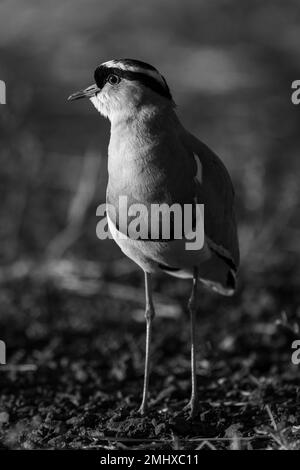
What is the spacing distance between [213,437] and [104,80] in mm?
1968

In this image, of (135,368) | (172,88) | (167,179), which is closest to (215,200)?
(167,179)

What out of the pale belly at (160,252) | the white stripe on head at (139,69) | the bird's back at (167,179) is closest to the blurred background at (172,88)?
the bird's back at (167,179)

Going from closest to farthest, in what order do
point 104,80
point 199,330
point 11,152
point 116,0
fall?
point 104,80 < point 199,330 < point 11,152 < point 116,0

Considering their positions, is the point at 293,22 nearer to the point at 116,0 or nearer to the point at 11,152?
the point at 116,0

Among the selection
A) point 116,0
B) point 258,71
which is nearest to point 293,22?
point 258,71

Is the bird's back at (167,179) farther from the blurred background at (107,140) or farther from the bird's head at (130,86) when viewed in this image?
the blurred background at (107,140)

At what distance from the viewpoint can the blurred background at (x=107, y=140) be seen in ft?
22.7

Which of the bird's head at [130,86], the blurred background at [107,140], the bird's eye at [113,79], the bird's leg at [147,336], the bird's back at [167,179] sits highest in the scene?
the blurred background at [107,140]

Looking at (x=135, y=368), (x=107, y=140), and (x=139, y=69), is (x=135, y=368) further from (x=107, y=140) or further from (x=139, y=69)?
(x=107, y=140)

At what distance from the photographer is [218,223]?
4.91m

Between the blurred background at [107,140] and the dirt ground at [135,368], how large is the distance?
0.03 meters

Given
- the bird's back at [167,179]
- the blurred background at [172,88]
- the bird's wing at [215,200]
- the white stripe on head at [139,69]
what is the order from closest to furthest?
1. the bird's back at [167,179]
2. the white stripe on head at [139,69]
3. the bird's wing at [215,200]
4. the blurred background at [172,88]

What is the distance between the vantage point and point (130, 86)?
15.5 feet

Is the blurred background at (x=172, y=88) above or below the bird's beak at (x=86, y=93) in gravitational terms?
above
